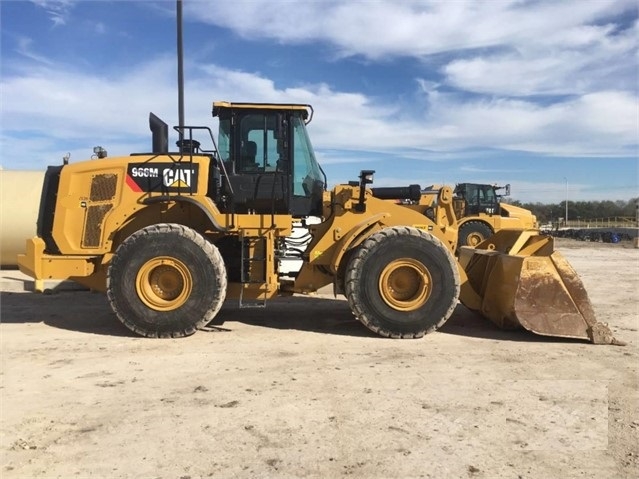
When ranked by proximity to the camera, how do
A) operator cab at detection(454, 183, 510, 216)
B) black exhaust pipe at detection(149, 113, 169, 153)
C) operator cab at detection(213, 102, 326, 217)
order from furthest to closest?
operator cab at detection(454, 183, 510, 216)
black exhaust pipe at detection(149, 113, 169, 153)
operator cab at detection(213, 102, 326, 217)

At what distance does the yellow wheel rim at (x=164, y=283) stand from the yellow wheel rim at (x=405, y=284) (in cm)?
→ 230

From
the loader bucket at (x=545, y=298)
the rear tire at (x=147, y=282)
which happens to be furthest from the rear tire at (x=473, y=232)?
the rear tire at (x=147, y=282)

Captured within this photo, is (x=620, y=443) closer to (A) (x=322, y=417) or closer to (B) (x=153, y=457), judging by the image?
(A) (x=322, y=417)

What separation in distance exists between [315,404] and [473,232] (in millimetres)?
14940

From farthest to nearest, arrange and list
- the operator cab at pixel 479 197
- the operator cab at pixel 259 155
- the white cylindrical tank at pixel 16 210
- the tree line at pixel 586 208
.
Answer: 1. the tree line at pixel 586 208
2. the operator cab at pixel 479 197
3. the white cylindrical tank at pixel 16 210
4. the operator cab at pixel 259 155

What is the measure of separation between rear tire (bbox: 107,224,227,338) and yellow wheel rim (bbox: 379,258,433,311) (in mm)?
1932

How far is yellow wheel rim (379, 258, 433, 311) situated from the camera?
21.7 feet

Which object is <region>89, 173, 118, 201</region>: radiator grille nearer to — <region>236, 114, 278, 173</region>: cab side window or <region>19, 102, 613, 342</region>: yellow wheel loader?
<region>19, 102, 613, 342</region>: yellow wheel loader

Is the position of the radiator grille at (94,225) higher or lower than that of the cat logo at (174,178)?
lower

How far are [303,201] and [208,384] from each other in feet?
10.3

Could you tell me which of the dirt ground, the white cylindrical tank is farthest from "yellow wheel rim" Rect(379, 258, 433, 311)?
the white cylindrical tank

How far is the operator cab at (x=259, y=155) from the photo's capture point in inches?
281

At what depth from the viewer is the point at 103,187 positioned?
7047 mm

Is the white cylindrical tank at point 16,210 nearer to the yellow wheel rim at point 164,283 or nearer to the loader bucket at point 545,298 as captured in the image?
the yellow wheel rim at point 164,283
